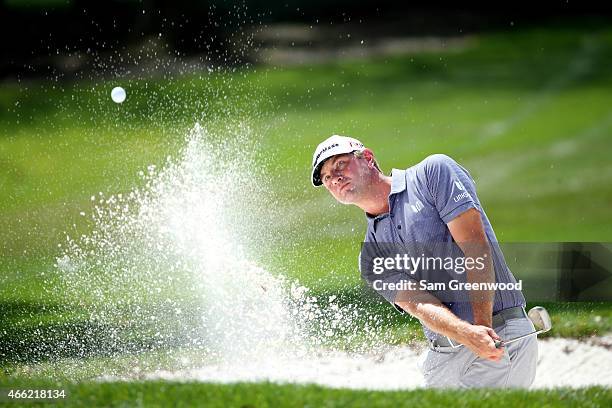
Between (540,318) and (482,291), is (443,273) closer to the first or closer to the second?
(482,291)

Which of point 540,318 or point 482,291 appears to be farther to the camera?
point 540,318

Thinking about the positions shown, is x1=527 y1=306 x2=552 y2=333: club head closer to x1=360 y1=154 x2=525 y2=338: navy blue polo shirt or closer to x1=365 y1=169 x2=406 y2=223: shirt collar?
x1=360 y1=154 x2=525 y2=338: navy blue polo shirt

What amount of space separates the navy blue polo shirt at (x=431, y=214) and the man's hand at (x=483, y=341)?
3.9 inches

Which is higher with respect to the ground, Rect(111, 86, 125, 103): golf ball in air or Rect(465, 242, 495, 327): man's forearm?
Rect(111, 86, 125, 103): golf ball in air

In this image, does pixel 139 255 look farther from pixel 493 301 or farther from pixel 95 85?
pixel 95 85

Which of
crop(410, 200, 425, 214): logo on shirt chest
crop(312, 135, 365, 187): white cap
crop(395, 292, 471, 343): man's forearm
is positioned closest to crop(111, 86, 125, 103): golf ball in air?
crop(312, 135, 365, 187): white cap

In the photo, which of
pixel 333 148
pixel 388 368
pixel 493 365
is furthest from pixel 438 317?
pixel 388 368

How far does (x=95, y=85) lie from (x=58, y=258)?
324 cm

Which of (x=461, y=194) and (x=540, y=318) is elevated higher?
(x=461, y=194)

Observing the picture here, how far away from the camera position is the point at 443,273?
3486 millimetres

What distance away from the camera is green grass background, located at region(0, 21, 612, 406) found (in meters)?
5.69

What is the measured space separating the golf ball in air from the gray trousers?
539cm

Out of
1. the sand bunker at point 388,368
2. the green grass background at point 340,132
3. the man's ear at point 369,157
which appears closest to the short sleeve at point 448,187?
the man's ear at point 369,157

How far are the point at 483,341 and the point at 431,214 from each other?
0.48 metres
